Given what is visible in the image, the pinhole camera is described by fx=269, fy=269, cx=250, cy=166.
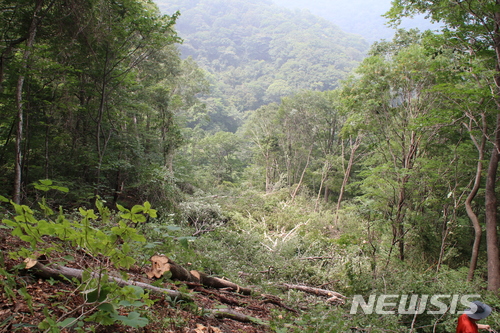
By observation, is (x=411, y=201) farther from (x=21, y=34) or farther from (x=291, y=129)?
(x=291, y=129)

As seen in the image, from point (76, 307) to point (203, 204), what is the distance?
8.37 m

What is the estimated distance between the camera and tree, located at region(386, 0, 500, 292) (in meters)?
5.59

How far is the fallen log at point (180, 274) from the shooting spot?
3.09 m

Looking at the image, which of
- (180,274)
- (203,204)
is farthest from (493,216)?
(203,204)

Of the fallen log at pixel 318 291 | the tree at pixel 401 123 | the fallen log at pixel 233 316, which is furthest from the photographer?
the tree at pixel 401 123

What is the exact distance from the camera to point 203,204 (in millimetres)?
10031

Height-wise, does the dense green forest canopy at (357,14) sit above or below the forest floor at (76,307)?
above

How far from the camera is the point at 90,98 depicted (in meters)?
7.64

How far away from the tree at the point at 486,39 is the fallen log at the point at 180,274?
5.39 m

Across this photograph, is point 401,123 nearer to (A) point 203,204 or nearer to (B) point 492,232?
(B) point 492,232

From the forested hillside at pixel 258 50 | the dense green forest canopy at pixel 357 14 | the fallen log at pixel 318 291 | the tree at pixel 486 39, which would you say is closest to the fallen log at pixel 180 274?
the fallen log at pixel 318 291

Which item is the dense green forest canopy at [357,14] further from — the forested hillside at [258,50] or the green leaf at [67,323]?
the green leaf at [67,323]

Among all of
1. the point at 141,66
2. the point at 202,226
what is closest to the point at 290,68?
the point at 141,66

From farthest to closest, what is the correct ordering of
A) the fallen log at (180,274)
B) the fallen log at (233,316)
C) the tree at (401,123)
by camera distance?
1. the tree at (401,123)
2. the fallen log at (180,274)
3. the fallen log at (233,316)
